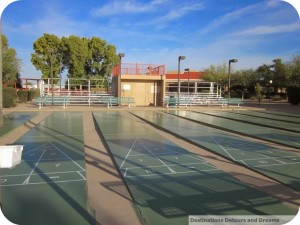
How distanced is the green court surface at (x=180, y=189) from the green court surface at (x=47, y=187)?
912 mm

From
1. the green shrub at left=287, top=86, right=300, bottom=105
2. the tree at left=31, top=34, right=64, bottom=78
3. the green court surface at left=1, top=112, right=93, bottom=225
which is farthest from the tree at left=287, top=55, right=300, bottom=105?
the tree at left=31, top=34, right=64, bottom=78

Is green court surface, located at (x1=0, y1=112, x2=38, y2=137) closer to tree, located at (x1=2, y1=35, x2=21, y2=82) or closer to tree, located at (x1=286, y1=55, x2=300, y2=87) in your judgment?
tree, located at (x1=2, y1=35, x2=21, y2=82)

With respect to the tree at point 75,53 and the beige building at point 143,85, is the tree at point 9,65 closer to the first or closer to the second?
the beige building at point 143,85

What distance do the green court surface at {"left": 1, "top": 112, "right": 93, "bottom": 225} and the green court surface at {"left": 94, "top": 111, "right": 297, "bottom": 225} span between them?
0.91 meters

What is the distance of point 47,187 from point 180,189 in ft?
7.75

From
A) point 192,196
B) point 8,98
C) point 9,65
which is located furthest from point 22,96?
point 192,196

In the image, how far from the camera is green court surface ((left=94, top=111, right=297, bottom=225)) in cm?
426

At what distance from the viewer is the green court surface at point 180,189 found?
4.26 m

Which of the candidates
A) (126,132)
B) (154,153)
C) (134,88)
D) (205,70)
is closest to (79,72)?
(134,88)

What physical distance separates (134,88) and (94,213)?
860 inches

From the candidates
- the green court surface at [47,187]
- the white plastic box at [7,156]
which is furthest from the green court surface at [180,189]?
the white plastic box at [7,156]

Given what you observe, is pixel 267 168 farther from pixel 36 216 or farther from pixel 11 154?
pixel 11 154

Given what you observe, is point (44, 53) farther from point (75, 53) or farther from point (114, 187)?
point (114, 187)

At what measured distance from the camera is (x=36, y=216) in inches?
157
